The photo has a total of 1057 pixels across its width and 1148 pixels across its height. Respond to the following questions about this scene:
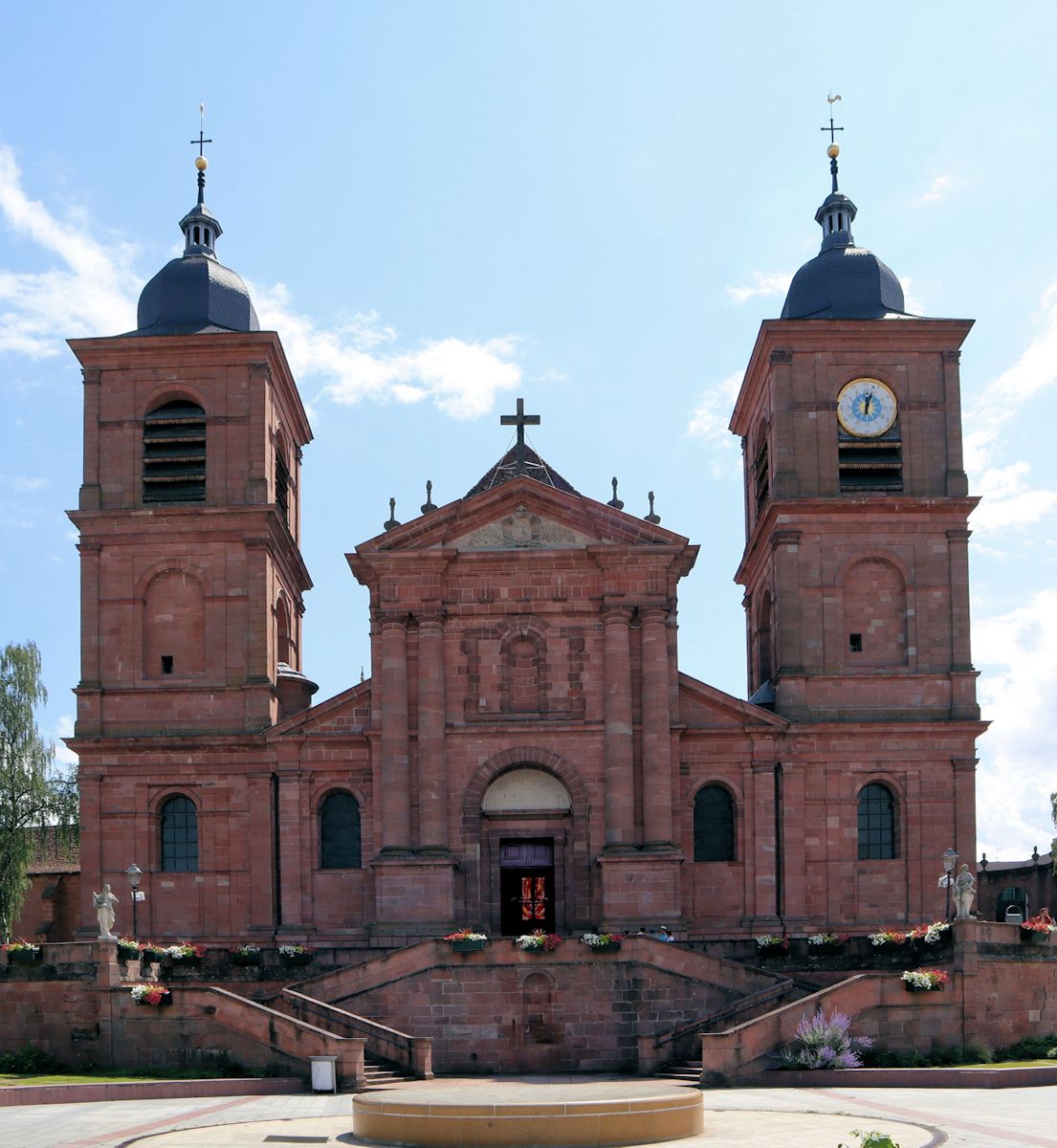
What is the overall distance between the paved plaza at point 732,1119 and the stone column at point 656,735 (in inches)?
514

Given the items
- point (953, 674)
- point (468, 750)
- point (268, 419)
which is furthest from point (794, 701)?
point (268, 419)

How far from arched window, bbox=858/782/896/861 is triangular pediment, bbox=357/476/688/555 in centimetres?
930

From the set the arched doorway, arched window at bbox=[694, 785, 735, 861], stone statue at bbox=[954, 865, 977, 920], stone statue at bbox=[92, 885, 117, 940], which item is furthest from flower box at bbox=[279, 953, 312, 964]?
stone statue at bbox=[954, 865, 977, 920]

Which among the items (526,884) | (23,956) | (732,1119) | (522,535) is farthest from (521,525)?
(732,1119)

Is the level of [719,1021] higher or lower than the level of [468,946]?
lower

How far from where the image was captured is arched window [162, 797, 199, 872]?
54688mm

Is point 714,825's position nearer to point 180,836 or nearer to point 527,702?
point 527,702

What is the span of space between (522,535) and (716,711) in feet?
25.0

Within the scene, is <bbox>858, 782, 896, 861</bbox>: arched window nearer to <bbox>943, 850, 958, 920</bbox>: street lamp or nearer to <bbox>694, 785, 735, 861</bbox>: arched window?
<bbox>943, 850, 958, 920</bbox>: street lamp

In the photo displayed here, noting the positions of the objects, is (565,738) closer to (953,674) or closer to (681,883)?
(681,883)

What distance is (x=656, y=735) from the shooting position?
52.8 m

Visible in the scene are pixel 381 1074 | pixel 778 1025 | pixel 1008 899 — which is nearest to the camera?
pixel 778 1025

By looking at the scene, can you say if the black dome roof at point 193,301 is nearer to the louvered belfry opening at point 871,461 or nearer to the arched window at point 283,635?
the arched window at point 283,635

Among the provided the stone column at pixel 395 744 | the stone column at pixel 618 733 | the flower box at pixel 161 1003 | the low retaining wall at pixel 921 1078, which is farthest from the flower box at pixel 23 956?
the low retaining wall at pixel 921 1078
